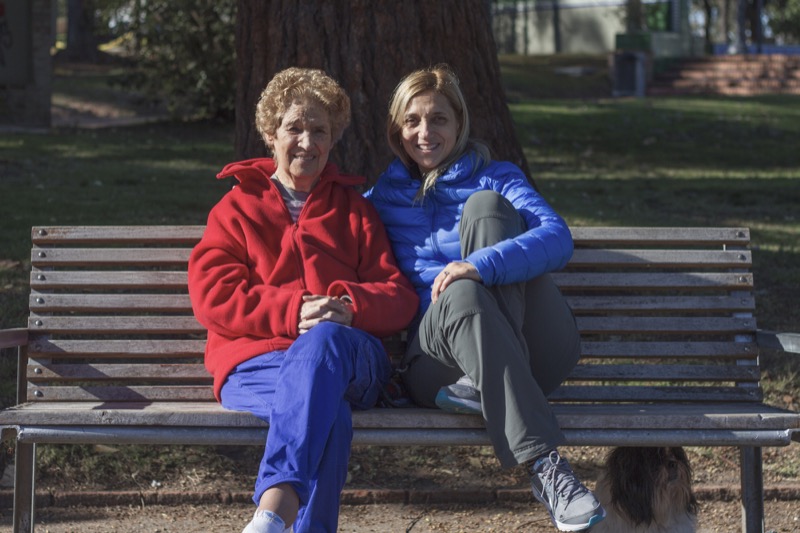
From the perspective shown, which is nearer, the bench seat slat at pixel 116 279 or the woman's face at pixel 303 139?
Result: the woman's face at pixel 303 139

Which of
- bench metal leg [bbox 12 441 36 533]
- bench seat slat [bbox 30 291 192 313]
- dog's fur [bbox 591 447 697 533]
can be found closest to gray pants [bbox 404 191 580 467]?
dog's fur [bbox 591 447 697 533]

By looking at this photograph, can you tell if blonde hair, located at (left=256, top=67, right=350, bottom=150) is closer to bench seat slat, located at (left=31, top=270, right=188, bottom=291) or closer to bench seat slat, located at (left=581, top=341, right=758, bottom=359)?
bench seat slat, located at (left=31, top=270, right=188, bottom=291)

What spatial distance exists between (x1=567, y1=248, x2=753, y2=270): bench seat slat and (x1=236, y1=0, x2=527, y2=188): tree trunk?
1723mm

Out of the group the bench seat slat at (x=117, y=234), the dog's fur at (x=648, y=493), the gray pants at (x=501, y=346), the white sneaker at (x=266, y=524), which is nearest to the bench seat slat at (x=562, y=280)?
the bench seat slat at (x=117, y=234)

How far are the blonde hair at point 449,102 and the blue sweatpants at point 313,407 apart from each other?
0.69 meters

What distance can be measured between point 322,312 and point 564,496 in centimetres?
91

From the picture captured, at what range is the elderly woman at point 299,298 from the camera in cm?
329

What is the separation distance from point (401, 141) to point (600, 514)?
1.49 m

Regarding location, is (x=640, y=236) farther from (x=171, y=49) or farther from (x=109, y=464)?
(x=171, y=49)

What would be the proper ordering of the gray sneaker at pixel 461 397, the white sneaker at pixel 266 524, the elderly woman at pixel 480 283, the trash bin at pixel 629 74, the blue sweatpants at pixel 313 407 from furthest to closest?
the trash bin at pixel 629 74 → the gray sneaker at pixel 461 397 → the elderly woman at pixel 480 283 → the blue sweatpants at pixel 313 407 → the white sneaker at pixel 266 524

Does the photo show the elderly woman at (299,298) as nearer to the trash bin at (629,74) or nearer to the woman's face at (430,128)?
the woman's face at (430,128)

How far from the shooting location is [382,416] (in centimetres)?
350

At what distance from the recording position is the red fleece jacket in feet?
12.1

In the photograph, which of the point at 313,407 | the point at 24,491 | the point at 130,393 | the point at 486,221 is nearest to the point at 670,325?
the point at 486,221
